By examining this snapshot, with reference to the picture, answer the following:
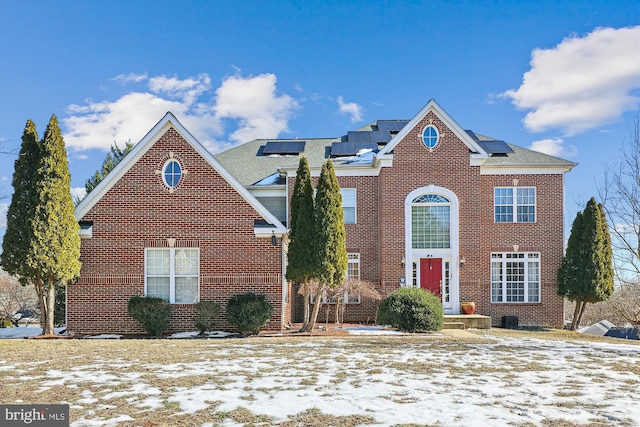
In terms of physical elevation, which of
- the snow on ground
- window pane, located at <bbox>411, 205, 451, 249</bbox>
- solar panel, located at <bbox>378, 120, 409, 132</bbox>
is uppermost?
solar panel, located at <bbox>378, 120, 409, 132</bbox>

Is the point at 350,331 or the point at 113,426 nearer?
the point at 113,426

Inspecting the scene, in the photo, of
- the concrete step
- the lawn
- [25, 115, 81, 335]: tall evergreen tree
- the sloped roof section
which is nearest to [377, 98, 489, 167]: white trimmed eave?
the sloped roof section

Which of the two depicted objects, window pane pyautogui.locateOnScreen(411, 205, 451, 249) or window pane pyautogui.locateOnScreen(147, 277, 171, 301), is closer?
window pane pyautogui.locateOnScreen(147, 277, 171, 301)

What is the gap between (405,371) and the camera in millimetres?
9227

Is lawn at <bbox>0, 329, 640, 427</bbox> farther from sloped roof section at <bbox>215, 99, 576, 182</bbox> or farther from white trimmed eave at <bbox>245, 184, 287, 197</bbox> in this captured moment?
white trimmed eave at <bbox>245, 184, 287, 197</bbox>

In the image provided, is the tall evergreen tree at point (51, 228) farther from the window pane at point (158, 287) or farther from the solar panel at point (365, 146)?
the solar panel at point (365, 146)

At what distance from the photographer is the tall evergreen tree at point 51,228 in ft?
49.3

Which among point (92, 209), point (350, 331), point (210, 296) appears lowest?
point (350, 331)

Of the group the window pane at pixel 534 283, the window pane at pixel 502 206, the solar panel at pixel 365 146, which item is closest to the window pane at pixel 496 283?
the window pane at pixel 534 283

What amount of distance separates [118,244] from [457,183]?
1243cm

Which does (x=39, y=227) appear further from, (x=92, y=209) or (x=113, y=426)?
A: (x=113, y=426)

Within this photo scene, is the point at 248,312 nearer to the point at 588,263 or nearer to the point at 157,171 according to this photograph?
the point at 157,171

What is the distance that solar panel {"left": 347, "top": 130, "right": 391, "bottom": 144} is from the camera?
2430cm

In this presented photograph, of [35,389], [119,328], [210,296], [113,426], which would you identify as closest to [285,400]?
[113,426]
